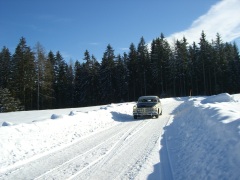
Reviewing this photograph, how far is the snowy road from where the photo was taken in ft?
25.2

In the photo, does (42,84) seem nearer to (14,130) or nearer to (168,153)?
(14,130)

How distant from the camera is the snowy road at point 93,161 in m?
7.68

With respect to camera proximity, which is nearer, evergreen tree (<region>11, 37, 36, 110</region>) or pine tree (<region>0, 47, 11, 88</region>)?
evergreen tree (<region>11, 37, 36, 110</region>)

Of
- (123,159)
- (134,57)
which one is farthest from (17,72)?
(123,159)

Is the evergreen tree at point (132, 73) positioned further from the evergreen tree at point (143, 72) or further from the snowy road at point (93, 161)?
the snowy road at point (93, 161)

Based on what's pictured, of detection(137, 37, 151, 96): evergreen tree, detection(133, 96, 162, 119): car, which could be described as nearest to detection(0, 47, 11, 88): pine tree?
detection(137, 37, 151, 96): evergreen tree

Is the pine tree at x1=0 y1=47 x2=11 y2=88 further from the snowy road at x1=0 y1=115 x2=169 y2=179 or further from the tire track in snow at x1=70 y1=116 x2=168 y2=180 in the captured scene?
the tire track in snow at x1=70 y1=116 x2=168 y2=180

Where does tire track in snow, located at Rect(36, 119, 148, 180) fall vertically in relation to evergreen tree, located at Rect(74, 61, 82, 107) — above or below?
below

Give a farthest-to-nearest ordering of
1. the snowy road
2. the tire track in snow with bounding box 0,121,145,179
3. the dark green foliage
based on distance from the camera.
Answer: the dark green foliage
the tire track in snow with bounding box 0,121,145,179
the snowy road

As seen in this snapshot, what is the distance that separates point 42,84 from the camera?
2179 inches

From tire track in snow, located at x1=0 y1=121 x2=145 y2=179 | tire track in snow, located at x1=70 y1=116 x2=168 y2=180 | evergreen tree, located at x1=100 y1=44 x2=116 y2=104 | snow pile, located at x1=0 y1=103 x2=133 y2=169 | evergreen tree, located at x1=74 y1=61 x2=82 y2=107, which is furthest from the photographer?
evergreen tree, located at x1=74 y1=61 x2=82 y2=107

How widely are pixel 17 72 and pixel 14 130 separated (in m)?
45.9

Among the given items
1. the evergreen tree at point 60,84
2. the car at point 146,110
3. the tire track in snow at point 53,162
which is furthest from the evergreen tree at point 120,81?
the tire track in snow at point 53,162

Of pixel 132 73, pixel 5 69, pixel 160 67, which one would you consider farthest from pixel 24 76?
pixel 160 67
